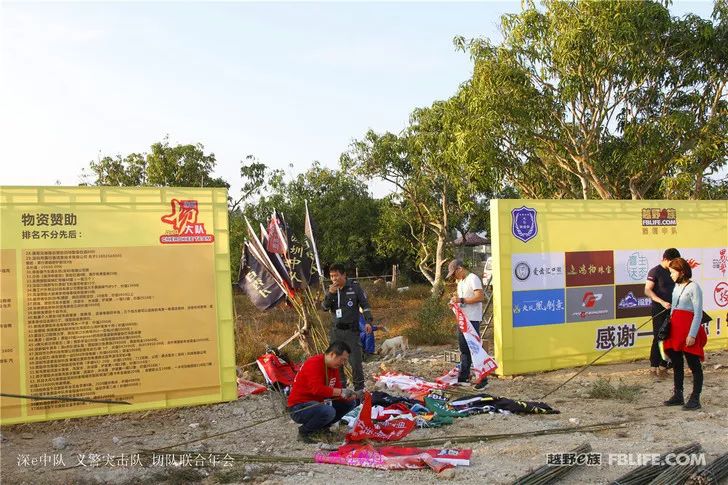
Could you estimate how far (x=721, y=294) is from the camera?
1005cm

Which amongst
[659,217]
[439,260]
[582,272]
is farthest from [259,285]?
[439,260]

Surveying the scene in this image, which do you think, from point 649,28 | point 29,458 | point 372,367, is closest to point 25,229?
point 29,458

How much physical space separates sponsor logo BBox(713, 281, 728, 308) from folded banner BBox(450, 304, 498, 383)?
14.5ft

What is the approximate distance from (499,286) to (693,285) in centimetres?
243

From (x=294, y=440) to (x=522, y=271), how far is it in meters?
4.11

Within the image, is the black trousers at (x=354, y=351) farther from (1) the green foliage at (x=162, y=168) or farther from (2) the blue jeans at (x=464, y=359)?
(1) the green foliage at (x=162, y=168)

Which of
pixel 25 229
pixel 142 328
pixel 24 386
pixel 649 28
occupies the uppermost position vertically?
pixel 649 28

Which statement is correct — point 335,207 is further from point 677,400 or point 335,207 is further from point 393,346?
point 677,400

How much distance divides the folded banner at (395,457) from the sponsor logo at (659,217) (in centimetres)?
583

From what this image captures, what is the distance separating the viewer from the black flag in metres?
9.07

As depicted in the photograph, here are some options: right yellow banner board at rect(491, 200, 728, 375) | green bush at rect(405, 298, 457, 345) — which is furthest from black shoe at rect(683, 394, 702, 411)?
green bush at rect(405, 298, 457, 345)

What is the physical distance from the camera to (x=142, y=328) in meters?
6.71

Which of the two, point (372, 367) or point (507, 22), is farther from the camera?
point (507, 22)

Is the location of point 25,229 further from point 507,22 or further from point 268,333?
point 507,22
